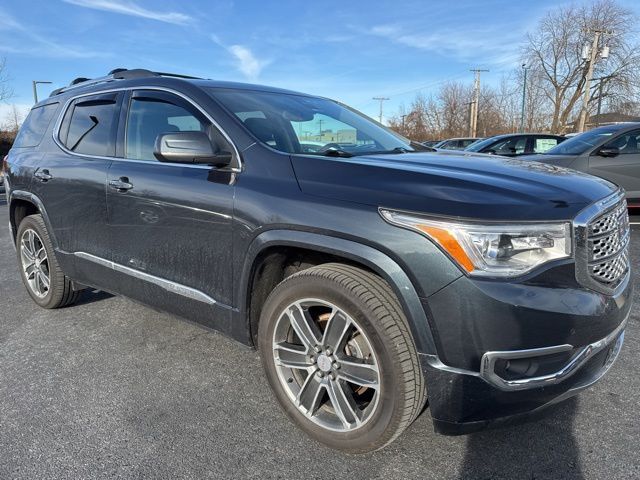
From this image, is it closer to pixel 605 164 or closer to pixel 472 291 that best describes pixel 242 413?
pixel 472 291

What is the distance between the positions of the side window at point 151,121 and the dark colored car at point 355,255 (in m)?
0.01

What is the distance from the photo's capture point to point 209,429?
2.48 m

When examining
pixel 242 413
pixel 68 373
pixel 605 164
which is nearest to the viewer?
pixel 242 413

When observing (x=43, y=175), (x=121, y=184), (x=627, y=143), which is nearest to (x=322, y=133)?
(x=121, y=184)

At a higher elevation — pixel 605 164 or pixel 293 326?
pixel 605 164

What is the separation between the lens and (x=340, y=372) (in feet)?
7.41

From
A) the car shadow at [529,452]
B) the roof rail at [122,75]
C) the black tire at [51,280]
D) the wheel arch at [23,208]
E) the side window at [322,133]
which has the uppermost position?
the roof rail at [122,75]

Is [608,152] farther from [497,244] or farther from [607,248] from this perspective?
[497,244]

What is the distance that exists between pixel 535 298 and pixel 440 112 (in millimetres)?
54979

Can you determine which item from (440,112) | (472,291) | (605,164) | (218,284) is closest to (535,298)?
(472,291)

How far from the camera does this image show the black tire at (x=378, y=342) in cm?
199

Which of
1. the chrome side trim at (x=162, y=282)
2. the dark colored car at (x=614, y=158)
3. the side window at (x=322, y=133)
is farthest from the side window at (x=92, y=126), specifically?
the dark colored car at (x=614, y=158)

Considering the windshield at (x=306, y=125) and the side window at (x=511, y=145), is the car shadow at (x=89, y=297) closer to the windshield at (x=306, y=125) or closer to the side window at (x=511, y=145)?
the windshield at (x=306, y=125)

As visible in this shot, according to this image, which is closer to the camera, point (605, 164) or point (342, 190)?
point (342, 190)
